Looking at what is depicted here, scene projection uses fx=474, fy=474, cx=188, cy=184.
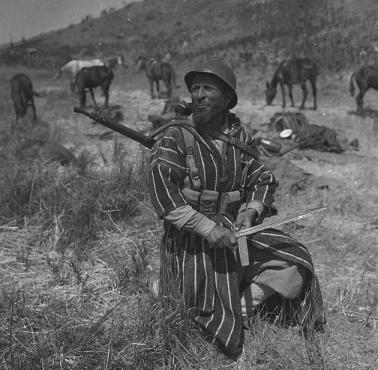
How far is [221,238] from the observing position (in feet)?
7.15

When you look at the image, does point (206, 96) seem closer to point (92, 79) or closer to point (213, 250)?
point (213, 250)

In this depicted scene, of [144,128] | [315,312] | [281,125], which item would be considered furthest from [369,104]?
[315,312]

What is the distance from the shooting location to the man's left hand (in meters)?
2.33

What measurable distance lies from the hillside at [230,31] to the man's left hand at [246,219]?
1396cm

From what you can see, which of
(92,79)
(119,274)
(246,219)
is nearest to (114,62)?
(92,79)

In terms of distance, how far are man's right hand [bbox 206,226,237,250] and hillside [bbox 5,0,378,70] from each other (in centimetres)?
1420

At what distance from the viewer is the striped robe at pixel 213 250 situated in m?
2.25

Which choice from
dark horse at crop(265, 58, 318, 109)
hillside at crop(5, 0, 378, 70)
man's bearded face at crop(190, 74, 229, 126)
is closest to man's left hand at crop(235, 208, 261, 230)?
man's bearded face at crop(190, 74, 229, 126)

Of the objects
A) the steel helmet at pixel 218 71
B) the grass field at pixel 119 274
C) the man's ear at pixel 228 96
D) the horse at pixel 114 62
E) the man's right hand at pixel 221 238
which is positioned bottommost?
the grass field at pixel 119 274

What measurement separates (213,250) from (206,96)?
0.76 meters

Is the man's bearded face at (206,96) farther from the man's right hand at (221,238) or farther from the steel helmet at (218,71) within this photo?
the man's right hand at (221,238)

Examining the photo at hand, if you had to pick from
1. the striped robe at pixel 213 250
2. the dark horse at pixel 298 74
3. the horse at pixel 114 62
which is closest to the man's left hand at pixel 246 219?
the striped robe at pixel 213 250

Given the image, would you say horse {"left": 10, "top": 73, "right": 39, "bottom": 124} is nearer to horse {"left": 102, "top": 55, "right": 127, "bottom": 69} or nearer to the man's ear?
the man's ear

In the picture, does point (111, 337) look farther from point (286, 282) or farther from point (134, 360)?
point (286, 282)
